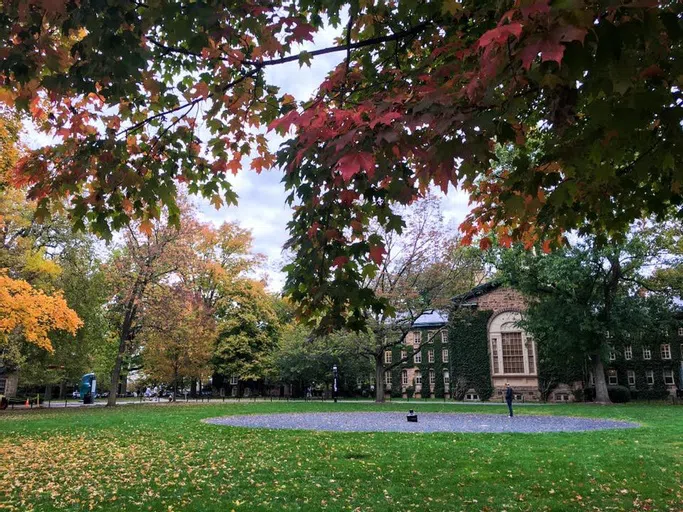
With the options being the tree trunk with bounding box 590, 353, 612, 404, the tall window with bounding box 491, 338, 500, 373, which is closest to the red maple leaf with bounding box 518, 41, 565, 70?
the tree trunk with bounding box 590, 353, 612, 404

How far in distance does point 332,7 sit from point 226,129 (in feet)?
9.14

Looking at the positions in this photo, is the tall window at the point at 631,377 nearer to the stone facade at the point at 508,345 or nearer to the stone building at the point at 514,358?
the stone building at the point at 514,358

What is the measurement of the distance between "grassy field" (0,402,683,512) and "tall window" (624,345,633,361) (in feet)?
117

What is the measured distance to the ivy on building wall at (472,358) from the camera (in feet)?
152

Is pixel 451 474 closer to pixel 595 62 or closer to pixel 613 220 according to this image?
pixel 613 220

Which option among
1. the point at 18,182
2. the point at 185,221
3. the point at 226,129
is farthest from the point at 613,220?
the point at 185,221

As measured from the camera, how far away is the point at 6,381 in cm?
5338

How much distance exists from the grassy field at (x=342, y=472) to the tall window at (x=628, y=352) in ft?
117

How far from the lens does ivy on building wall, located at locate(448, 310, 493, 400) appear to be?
46406mm

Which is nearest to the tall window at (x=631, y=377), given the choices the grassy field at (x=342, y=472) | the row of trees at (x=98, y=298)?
the grassy field at (x=342, y=472)

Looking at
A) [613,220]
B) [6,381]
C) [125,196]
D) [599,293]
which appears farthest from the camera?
[6,381]

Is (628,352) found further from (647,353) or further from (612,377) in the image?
(612,377)

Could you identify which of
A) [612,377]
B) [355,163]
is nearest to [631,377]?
[612,377]

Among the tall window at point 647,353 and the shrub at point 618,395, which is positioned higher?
the tall window at point 647,353
